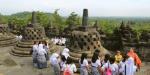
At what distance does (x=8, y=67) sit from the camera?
593 inches

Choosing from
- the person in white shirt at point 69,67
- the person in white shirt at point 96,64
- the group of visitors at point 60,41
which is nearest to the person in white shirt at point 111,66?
the person in white shirt at point 96,64

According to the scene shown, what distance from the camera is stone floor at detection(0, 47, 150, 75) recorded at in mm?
13977

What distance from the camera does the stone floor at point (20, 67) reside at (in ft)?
45.9

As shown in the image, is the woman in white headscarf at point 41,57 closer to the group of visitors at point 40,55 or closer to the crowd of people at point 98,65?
the group of visitors at point 40,55

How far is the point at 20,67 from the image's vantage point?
596 inches

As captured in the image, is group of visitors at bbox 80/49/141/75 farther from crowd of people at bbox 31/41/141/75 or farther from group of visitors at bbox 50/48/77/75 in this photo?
group of visitors at bbox 50/48/77/75

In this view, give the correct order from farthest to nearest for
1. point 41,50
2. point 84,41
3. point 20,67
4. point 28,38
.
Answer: point 28,38
point 20,67
point 41,50
point 84,41

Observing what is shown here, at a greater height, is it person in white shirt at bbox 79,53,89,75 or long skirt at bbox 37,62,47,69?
person in white shirt at bbox 79,53,89,75

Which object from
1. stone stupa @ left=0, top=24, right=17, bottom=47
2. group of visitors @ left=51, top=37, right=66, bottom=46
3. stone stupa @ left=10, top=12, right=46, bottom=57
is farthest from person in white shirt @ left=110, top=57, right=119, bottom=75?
group of visitors @ left=51, top=37, right=66, bottom=46

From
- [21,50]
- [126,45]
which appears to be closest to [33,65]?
[21,50]

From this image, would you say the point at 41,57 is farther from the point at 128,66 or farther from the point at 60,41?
the point at 60,41

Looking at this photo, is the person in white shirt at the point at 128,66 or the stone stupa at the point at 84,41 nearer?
the person in white shirt at the point at 128,66

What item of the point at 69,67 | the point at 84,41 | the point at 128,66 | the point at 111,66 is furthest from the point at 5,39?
the point at 128,66

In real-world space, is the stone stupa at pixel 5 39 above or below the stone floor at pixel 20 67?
above
